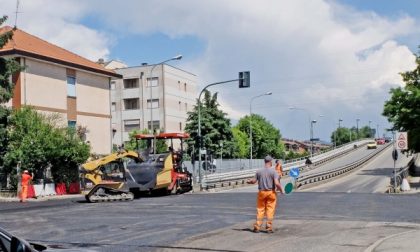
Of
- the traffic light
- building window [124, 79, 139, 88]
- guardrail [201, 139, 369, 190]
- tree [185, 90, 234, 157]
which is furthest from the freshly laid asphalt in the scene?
building window [124, 79, 139, 88]

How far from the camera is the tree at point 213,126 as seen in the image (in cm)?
7736

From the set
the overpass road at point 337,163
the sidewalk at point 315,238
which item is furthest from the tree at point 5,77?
the overpass road at point 337,163

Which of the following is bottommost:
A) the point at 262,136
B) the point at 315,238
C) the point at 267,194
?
the point at 315,238

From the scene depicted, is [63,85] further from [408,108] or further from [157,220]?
[157,220]

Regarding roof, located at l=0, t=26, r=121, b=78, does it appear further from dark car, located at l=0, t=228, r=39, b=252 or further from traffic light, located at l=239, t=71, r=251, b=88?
dark car, located at l=0, t=228, r=39, b=252

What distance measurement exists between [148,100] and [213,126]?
13.3 m

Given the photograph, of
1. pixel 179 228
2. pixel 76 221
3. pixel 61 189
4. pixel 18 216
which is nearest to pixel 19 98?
pixel 61 189

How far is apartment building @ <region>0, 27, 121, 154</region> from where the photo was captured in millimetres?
41125

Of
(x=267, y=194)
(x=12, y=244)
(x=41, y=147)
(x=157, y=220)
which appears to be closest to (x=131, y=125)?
(x=41, y=147)

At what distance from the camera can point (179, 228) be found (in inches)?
596

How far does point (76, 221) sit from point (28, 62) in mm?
26329

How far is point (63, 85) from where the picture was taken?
44.8 m

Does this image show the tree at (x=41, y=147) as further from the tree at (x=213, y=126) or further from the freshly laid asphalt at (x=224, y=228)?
the tree at (x=213, y=126)

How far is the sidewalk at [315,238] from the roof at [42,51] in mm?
29282
